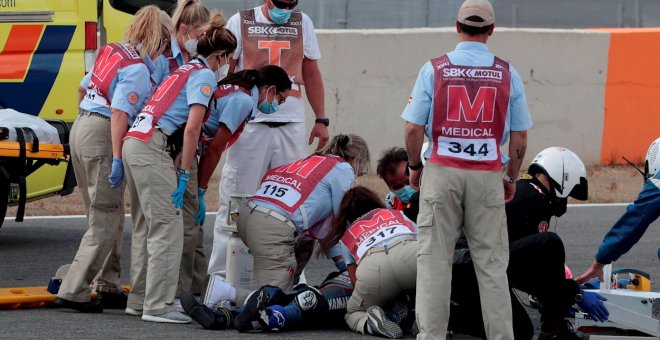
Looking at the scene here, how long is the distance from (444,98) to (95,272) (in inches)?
100

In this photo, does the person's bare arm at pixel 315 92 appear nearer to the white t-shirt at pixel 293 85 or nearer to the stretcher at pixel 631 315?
the white t-shirt at pixel 293 85

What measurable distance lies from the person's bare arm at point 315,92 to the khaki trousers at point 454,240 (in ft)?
8.36

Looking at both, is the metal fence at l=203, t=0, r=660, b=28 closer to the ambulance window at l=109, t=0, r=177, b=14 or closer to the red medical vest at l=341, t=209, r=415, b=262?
the ambulance window at l=109, t=0, r=177, b=14

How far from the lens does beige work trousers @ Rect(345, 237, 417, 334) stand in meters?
7.18

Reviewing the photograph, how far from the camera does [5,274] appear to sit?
927cm

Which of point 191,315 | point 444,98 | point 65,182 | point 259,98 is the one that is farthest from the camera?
point 65,182

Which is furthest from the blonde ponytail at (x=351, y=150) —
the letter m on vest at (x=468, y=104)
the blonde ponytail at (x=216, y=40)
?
the letter m on vest at (x=468, y=104)

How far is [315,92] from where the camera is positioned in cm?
910

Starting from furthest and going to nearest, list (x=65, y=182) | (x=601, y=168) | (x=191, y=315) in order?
1. (x=601, y=168)
2. (x=65, y=182)
3. (x=191, y=315)

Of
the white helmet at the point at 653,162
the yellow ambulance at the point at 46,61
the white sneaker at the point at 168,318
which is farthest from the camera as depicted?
the yellow ambulance at the point at 46,61

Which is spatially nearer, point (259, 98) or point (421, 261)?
point (421, 261)

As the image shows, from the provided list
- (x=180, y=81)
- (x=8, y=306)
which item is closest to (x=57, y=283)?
(x=8, y=306)

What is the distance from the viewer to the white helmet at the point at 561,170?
24.6ft

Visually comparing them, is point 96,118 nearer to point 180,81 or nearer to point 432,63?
point 180,81
